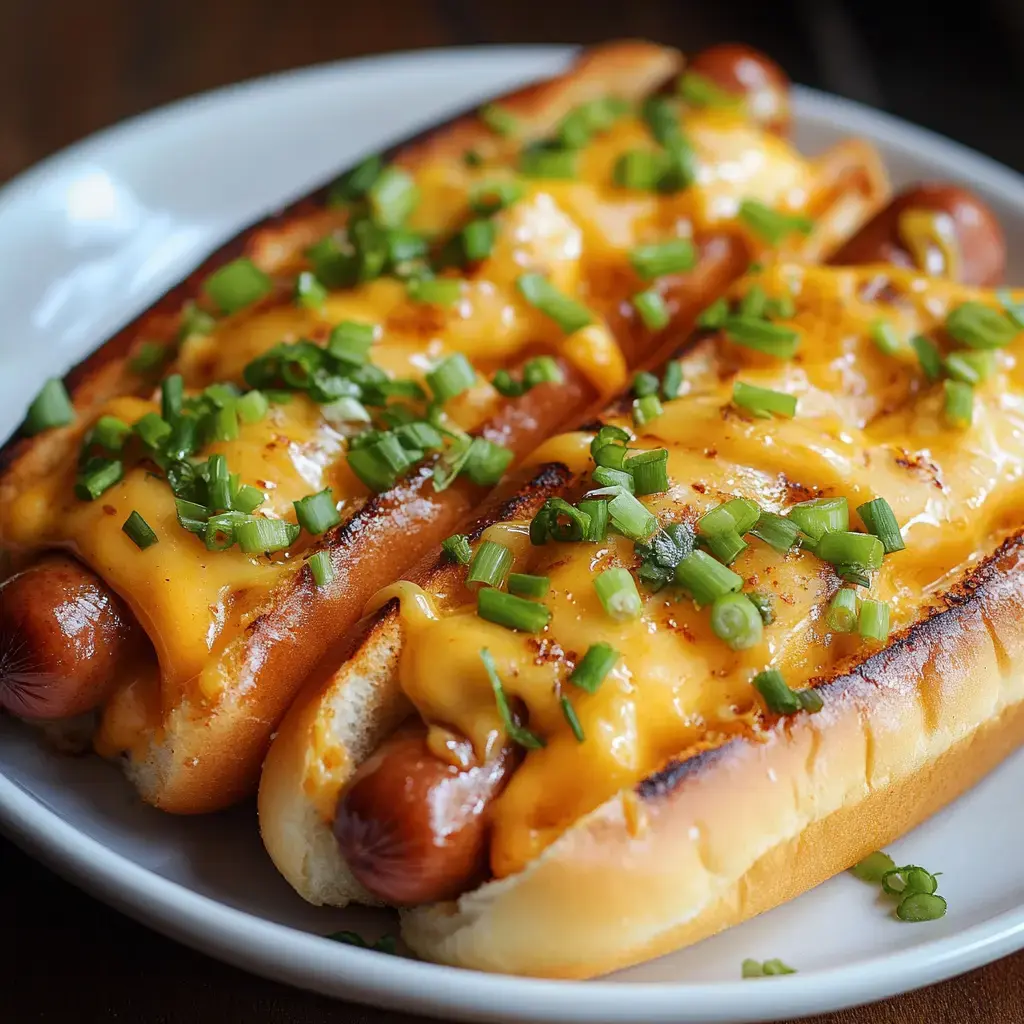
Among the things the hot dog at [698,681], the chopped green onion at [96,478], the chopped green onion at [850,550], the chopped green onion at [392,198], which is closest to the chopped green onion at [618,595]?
the hot dog at [698,681]

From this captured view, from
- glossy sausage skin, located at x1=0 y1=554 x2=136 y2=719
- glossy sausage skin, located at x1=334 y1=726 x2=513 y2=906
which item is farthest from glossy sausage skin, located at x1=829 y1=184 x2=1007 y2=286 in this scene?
glossy sausage skin, located at x1=0 y1=554 x2=136 y2=719

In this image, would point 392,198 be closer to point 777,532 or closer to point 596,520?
point 596,520

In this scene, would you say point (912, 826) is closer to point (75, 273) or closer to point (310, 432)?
point (310, 432)

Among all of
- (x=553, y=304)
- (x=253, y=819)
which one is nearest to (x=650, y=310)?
(x=553, y=304)

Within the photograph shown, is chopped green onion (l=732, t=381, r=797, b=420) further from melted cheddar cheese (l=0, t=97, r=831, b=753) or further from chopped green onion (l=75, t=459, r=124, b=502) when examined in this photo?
chopped green onion (l=75, t=459, r=124, b=502)

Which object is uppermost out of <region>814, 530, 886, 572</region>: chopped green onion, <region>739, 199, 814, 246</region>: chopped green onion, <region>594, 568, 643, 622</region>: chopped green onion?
<region>739, 199, 814, 246</region>: chopped green onion

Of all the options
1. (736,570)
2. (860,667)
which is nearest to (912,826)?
(860,667)
